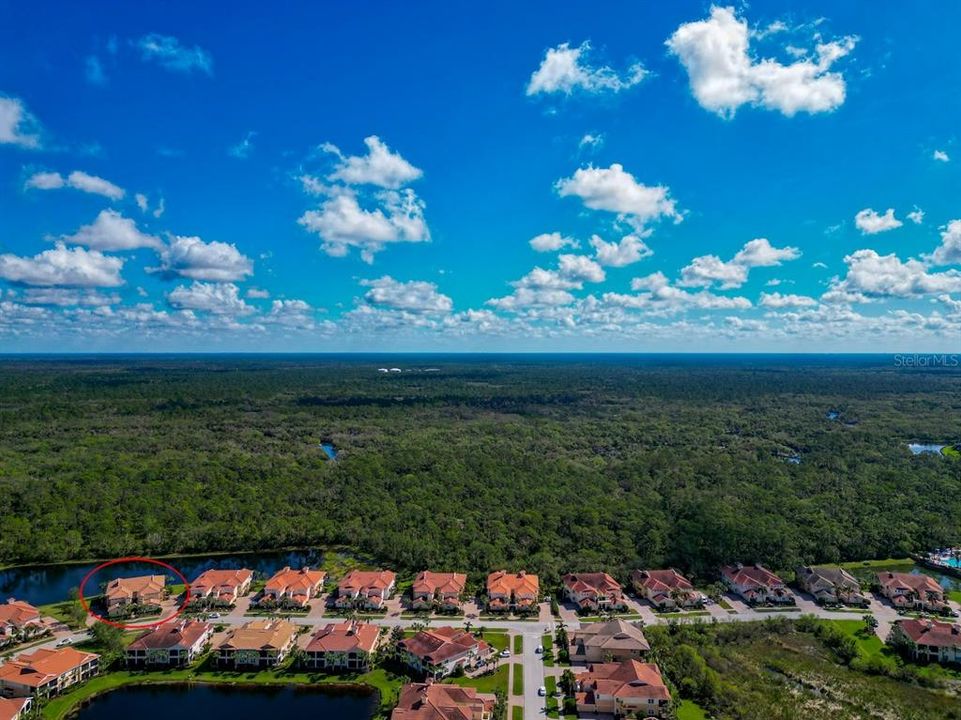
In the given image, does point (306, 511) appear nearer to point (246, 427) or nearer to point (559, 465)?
point (559, 465)

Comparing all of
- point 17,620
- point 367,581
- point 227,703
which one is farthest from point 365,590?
point 17,620

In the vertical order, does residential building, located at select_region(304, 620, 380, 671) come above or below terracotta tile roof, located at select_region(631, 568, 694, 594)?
below

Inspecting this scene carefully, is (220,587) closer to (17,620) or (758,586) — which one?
(17,620)

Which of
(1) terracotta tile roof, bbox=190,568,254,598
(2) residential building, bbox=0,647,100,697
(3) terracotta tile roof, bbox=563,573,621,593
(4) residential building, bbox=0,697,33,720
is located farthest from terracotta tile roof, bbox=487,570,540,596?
(4) residential building, bbox=0,697,33,720

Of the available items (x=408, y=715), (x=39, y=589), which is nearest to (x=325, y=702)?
(x=408, y=715)

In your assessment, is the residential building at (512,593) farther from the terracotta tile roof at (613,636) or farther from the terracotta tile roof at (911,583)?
the terracotta tile roof at (911,583)

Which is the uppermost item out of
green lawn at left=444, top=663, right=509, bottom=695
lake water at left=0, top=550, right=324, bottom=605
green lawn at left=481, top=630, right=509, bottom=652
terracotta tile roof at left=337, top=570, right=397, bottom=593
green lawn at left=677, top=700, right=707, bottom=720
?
terracotta tile roof at left=337, top=570, right=397, bottom=593

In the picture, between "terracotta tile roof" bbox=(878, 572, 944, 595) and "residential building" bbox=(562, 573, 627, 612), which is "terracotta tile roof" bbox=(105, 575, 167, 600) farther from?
"terracotta tile roof" bbox=(878, 572, 944, 595)

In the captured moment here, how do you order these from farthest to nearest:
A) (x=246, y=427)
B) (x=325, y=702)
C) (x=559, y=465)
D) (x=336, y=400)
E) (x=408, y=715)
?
(x=336, y=400) < (x=246, y=427) < (x=559, y=465) < (x=325, y=702) < (x=408, y=715)
